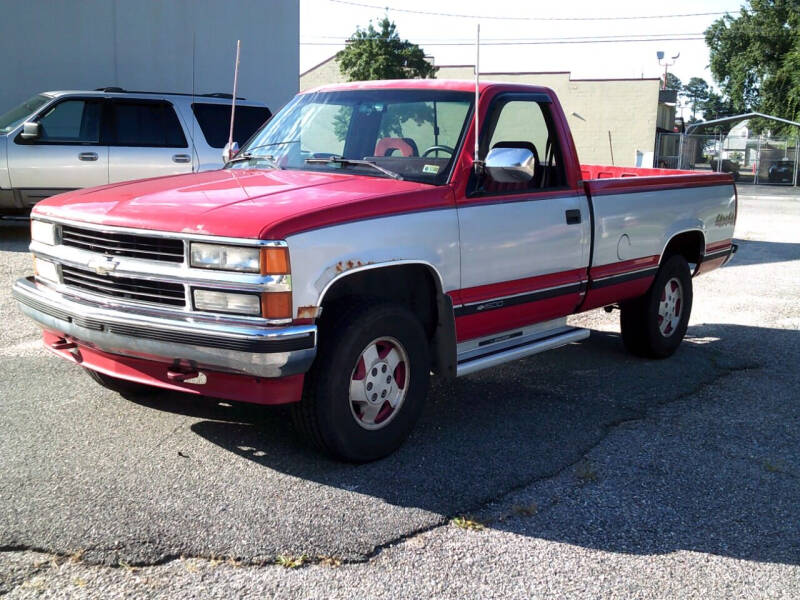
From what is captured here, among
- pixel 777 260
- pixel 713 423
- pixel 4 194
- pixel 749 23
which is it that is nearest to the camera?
pixel 713 423

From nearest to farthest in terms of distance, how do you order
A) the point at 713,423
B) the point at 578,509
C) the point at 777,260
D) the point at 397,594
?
1. the point at 397,594
2. the point at 578,509
3. the point at 713,423
4. the point at 777,260

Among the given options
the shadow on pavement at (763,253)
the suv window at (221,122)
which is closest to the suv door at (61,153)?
the suv window at (221,122)

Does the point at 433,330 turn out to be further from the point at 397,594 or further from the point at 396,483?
the point at 397,594

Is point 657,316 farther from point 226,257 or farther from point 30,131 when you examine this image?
point 30,131

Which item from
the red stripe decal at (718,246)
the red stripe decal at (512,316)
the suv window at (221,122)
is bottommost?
the red stripe decal at (512,316)

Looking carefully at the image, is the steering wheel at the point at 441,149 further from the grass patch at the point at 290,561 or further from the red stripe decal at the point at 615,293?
the grass patch at the point at 290,561

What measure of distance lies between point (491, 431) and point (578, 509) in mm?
1091

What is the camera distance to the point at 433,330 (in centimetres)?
508

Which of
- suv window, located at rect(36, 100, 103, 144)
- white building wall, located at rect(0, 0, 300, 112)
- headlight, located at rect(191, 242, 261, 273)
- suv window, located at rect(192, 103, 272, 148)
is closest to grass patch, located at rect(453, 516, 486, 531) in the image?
headlight, located at rect(191, 242, 261, 273)

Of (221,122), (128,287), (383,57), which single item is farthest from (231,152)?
(383,57)

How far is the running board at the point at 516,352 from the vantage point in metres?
5.02

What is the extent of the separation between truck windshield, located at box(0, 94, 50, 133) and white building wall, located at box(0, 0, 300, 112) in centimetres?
373

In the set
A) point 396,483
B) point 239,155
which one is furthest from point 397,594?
point 239,155

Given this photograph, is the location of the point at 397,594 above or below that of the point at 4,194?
below
